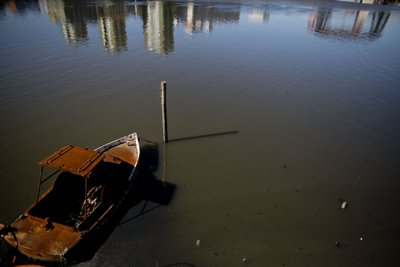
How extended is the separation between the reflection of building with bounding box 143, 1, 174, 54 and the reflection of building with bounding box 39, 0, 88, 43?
29.5 ft

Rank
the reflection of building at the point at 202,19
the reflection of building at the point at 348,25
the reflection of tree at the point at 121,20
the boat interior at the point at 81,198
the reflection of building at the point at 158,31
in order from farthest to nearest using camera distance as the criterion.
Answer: the reflection of building at the point at 202,19, the reflection of building at the point at 348,25, the reflection of tree at the point at 121,20, the reflection of building at the point at 158,31, the boat interior at the point at 81,198

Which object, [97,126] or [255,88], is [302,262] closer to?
[97,126]

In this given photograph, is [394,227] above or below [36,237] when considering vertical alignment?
below

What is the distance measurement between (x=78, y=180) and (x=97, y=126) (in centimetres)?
656

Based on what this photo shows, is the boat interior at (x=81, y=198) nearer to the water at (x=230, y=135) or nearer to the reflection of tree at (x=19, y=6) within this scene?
the water at (x=230, y=135)

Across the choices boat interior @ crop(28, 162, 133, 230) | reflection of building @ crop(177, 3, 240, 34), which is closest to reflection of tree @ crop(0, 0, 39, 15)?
reflection of building @ crop(177, 3, 240, 34)

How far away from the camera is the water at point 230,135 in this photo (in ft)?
36.2

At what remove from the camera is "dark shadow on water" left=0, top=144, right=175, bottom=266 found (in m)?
9.54

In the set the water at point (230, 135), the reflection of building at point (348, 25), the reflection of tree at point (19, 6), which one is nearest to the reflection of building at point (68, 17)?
the water at point (230, 135)

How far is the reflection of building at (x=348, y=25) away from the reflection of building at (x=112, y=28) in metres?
33.3

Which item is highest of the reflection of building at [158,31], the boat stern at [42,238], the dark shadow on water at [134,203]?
the reflection of building at [158,31]

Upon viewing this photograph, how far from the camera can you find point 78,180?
11.7 m

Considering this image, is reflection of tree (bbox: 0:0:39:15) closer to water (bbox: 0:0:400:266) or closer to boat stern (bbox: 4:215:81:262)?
water (bbox: 0:0:400:266)

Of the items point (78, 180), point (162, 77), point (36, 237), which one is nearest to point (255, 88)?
point (162, 77)
